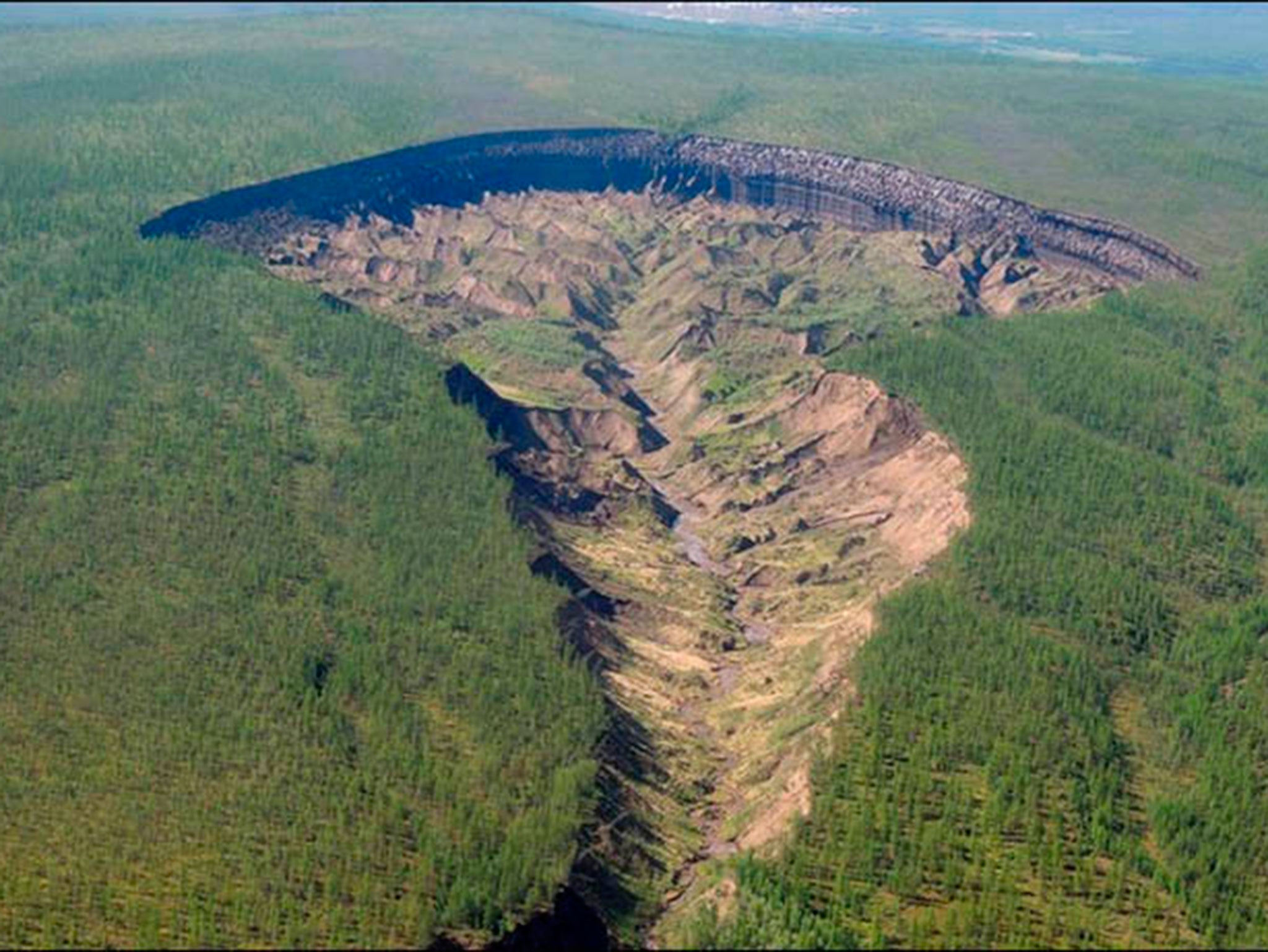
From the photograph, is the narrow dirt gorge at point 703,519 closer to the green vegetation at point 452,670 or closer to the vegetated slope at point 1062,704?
the vegetated slope at point 1062,704

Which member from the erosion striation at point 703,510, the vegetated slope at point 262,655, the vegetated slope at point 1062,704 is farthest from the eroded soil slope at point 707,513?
the vegetated slope at point 262,655

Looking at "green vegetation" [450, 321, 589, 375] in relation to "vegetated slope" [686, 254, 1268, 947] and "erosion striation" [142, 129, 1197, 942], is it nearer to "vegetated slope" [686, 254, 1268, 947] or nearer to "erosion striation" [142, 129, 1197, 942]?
"erosion striation" [142, 129, 1197, 942]

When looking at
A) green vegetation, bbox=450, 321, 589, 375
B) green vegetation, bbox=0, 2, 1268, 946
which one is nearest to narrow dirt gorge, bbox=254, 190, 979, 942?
green vegetation, bbox=450, 321, 589, 375

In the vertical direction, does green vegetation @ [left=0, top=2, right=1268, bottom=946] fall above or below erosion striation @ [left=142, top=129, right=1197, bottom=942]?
above

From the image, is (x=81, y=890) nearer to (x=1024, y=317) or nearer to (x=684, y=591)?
(x=684, y=591)

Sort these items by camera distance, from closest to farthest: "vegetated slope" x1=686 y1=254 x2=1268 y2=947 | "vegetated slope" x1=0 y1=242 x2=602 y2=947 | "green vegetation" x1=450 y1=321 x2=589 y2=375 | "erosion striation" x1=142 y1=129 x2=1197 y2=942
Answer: "vegetated slope" x1=0 y1=242 x2=602 y2=947 < "vegetated slope" x1=686 y1=254 x2=1268 y2=947 < "erosion striation" x1=142 y1=129 x2=1197 y2=942 < "green vegetation" x1=450 y1=321 x2=589 y2=375

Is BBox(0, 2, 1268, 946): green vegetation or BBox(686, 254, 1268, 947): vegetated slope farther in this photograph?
BBox(686, 254, 1268, 947): vegetated slope

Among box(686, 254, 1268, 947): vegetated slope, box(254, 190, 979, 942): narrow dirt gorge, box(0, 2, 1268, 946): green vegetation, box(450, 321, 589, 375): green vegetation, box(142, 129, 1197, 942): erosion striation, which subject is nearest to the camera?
box(0, 2, 1268, 946): green vegetation
